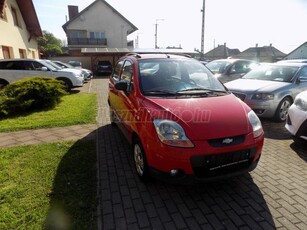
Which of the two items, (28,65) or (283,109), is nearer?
(283,109)

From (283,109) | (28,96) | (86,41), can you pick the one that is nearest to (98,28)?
(86,41)

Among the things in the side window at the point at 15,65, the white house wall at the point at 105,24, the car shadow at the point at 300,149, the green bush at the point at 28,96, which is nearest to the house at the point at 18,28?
the side window at the point at 15,65

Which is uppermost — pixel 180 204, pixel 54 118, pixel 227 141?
pixel 227 141

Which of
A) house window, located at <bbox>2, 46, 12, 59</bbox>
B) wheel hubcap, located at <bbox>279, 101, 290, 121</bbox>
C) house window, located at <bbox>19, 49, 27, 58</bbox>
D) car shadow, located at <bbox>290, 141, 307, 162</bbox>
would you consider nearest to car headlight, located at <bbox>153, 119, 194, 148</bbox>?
car shadow, located at <bbox>290, 141, 307, 162</bbox>

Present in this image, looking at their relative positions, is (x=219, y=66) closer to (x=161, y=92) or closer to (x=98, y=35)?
(x=161, y=92)

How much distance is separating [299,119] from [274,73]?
3.15 meters

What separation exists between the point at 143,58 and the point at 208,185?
2421 millimetres

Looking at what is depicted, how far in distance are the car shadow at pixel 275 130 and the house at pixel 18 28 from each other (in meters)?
12.5

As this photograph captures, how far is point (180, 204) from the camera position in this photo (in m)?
2.86

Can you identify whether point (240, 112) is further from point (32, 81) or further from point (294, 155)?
point (32, 81)

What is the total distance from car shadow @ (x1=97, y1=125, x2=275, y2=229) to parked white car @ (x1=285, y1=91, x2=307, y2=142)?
1.67m

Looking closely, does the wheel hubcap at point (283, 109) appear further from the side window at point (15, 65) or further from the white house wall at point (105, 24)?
the white house wall at point (105, 24)

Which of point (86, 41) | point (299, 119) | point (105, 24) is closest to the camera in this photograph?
point (299, 119)

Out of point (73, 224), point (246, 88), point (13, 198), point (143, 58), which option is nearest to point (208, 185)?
point (73, 224)
